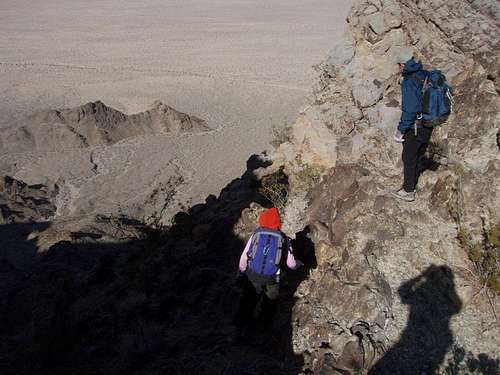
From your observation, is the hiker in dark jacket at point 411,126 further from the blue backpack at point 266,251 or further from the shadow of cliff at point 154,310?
the blue backpack at point 266,251

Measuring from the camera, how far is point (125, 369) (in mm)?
5578

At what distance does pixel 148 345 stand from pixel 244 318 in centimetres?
123

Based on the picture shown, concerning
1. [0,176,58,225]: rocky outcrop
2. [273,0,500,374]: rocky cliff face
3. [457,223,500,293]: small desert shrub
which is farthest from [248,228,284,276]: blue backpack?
[0,176,58,225]: rocky outcrop

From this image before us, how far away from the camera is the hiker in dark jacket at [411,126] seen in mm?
5137

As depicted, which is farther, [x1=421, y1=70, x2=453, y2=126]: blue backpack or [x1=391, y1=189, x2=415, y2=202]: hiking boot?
[x1=391, y1=189, x2=415, y2=202]: hiking boot

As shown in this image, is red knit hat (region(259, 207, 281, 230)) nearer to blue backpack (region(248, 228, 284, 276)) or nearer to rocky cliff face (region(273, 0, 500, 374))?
blue backpack (region(248, 228, 284, 276))

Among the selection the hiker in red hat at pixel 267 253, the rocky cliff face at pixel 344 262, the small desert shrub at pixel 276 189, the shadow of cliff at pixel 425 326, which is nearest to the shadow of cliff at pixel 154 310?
the rocky cliff face at pixel 344 262

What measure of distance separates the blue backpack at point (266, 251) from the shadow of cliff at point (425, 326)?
1.23 m

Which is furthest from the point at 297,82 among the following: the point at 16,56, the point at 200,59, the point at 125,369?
the point at 125,369

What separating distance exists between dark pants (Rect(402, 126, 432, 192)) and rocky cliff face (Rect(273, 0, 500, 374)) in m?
0.27

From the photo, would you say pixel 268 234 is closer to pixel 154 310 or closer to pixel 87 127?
pixel 154 310

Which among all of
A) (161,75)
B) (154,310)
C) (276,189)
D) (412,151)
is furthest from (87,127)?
(412,151)

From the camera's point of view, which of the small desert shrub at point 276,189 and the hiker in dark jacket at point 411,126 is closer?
the hiker in dark jacket at point 411,126

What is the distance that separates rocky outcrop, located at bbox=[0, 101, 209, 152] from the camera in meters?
16.6
